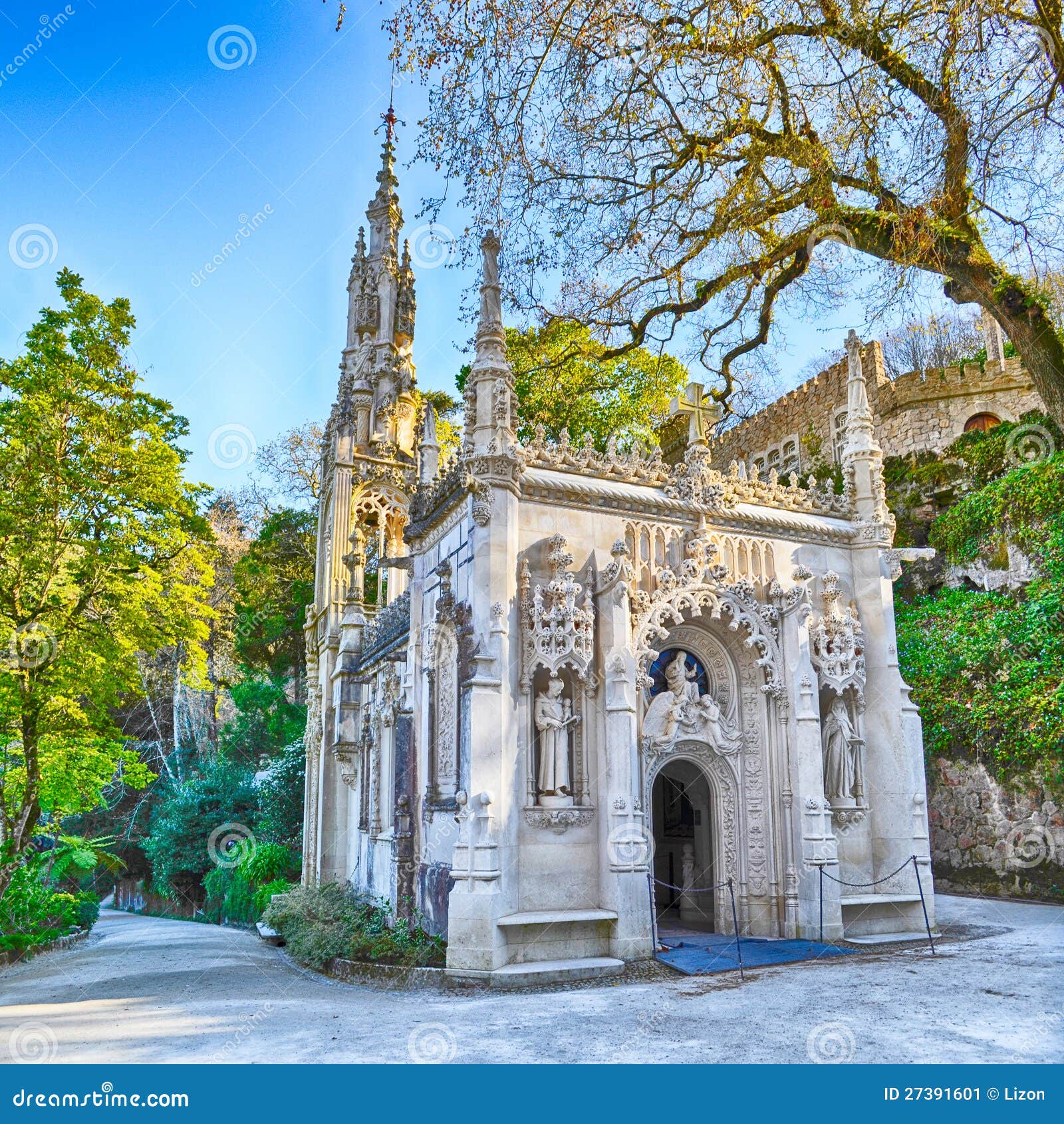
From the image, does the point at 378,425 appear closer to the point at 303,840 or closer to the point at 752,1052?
the point at 303,840

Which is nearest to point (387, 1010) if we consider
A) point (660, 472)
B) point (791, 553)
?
point (660, 472)

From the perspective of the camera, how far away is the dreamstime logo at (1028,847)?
15.9 meters

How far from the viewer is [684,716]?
12.4 meters

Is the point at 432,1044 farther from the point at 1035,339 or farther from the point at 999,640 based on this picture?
the point at 999,640

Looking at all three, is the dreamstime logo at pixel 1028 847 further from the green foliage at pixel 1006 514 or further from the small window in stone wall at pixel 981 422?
the small window in stone wall at pixel 981 422

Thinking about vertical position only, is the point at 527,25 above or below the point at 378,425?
below

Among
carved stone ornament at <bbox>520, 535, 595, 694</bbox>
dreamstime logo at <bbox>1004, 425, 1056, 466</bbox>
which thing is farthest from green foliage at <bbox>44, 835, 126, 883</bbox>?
dreamstime logo at <bbox>1004, 425, 1056, 466</bbox>

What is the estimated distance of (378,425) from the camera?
910 inches

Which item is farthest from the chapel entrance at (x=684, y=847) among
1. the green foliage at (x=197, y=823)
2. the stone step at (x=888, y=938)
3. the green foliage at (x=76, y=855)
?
the green foliage at (x=197, y=823)

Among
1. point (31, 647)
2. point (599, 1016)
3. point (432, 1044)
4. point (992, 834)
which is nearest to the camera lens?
point (432, 1044)

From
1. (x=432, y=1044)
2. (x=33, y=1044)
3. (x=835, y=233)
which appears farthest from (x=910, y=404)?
(x=33, y=1044)

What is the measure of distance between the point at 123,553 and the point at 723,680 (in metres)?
10.1

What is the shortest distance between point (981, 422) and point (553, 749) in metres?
23.3

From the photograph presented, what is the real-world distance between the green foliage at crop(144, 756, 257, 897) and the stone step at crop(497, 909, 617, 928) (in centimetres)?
1974
